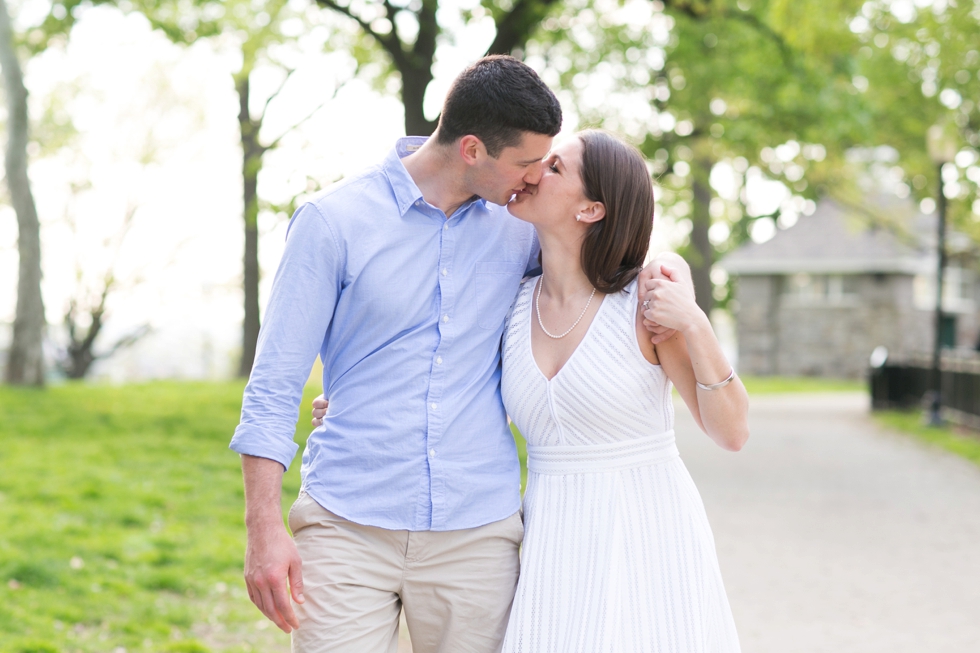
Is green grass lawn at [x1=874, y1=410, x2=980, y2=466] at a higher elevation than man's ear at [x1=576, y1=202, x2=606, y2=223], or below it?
below

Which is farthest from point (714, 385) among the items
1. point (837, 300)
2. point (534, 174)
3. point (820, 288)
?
point (820, 288)

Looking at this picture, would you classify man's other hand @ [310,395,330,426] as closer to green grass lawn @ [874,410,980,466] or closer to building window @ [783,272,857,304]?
green grass lawn @ [874,410,980,466]

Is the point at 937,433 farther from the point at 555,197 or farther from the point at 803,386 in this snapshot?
the point at 555,197

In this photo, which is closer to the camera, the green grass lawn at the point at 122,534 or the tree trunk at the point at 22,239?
the green grass lawn at the point at 122,534

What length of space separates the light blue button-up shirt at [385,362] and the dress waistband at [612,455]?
0.57 feet

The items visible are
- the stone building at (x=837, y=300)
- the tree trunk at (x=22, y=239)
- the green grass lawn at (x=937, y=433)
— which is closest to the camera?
the green grass lawn at (x=937, y=433)

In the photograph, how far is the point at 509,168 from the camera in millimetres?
2578

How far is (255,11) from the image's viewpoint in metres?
12.5

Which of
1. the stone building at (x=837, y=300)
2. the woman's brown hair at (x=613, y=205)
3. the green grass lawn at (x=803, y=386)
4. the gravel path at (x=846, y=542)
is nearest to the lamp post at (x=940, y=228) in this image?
the gravel path at (x=846, y=542)

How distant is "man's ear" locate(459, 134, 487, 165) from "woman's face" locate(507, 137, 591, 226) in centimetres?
19

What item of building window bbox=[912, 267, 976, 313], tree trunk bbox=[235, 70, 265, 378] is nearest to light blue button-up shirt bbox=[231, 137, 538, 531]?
tree trunk bbox=[235, 70, 265, 378]

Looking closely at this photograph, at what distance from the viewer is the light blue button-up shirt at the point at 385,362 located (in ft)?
7.85

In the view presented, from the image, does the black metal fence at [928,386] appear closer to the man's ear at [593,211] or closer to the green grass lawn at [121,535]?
the green grass lawn at [121,535]

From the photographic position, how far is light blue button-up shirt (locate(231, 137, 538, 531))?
239 centimetres
